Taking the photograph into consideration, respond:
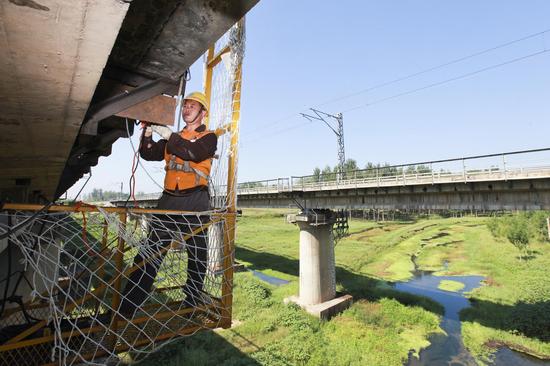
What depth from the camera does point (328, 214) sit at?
2197 cm

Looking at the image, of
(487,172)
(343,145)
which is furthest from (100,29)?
(343,145)

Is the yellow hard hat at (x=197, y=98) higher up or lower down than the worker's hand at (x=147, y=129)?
higher up

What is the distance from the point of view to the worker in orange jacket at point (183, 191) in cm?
409

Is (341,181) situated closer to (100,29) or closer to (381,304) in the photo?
(381,304)

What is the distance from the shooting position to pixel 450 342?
1515 centimetres

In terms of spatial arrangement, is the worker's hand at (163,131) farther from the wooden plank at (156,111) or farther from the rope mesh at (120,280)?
the rope mesh at (120,280)

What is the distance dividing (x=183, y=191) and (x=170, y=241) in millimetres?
739

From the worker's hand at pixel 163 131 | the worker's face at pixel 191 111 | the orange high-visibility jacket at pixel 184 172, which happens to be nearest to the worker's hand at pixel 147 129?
the worker's hand at pixel 163 131

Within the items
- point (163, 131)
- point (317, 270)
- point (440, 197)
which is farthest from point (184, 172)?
point (440, 197)

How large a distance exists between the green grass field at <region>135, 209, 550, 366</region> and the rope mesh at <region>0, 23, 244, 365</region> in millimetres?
8827

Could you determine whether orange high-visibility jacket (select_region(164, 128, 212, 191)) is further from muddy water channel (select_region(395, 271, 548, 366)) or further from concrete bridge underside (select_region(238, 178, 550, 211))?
concrete bridge underside (select_region(238, 178, 550, 211))

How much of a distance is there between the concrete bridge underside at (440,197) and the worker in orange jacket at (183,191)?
17.1 metres

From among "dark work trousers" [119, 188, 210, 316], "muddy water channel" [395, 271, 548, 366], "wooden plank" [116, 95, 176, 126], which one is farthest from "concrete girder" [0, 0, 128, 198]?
"muddy water channel" [395, 271, 548, 366]

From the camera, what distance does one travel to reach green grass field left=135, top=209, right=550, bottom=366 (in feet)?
42.2
